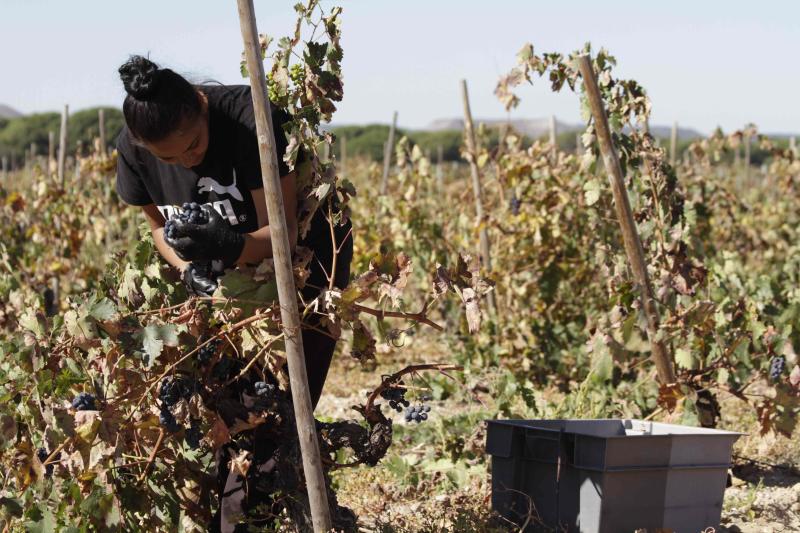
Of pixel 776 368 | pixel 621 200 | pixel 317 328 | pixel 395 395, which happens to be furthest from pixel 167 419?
pixel 776 368

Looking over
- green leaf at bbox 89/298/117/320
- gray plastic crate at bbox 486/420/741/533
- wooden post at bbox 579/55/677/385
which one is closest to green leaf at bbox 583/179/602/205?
wooden post at bbox 579/55/677/385

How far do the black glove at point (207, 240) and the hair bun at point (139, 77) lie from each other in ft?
0.98

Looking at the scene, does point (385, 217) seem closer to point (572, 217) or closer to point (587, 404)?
point (572, 217)

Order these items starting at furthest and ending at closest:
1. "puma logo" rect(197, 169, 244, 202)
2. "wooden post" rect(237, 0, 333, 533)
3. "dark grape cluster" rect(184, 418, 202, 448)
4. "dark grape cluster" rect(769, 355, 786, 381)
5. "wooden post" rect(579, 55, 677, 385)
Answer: "dark grape cluster" rect(769, 355, 786, 381)
"wooden post" rect(579, 55, 677, 385)
"puma logo" rect(197, 169, 244, 202)
"dark grape cluster" rect(184, 418, 202, 448)
"wooden post" rect(237, 0, 333, 533)

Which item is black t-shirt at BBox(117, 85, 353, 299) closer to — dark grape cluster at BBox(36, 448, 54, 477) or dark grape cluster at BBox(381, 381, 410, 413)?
dark grape cluster at BBox(381, 381, 410, 413)

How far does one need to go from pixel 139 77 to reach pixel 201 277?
1.74 feet

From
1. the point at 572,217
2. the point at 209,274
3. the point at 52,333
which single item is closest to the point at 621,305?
the point at 209,274

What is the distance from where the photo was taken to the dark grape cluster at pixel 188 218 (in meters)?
2.39

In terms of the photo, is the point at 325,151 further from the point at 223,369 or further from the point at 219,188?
the point at 223,369

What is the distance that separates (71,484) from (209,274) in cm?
60

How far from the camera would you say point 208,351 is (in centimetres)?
255

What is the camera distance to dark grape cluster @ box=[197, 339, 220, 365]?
2.55 m

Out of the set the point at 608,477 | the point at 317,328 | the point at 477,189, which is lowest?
the point at 608,477

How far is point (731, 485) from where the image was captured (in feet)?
12.3
